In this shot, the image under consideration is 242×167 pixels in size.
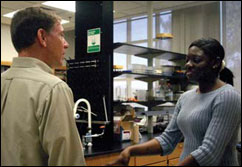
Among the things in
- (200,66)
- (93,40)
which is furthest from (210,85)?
(93,40)

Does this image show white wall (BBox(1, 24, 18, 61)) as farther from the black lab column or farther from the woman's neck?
the woman's neck

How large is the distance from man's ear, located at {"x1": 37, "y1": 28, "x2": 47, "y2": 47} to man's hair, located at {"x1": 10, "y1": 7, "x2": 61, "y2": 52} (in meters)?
0.01

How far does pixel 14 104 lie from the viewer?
109 centimetres

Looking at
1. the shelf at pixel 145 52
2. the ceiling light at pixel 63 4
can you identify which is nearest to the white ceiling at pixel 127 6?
the ceiling light at pixel 63 4

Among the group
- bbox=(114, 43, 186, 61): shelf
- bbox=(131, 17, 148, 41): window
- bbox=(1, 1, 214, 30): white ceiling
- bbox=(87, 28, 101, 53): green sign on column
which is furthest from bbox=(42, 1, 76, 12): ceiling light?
bbox=(87, 28, 101, 53): green sign on column

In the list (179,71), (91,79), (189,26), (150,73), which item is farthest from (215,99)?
(189,26)

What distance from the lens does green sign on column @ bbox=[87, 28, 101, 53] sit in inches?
124

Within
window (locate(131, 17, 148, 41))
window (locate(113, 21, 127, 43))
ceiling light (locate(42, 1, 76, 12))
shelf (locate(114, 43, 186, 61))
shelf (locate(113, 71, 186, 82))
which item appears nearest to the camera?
shelf (locate(114, 43, 186, 61))

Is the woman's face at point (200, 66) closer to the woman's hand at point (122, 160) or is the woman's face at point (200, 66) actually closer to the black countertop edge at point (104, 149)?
the woman's hand at point (122, 160)

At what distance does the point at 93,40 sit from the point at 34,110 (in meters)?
2.20

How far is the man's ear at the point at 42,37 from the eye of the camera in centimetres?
116

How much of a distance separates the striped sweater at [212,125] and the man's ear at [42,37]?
0.76 metres

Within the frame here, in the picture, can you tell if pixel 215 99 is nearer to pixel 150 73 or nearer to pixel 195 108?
pixel 195 108

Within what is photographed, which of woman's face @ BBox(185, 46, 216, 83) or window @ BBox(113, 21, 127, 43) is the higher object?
window @ BBox(113, 21, 127, 43)
